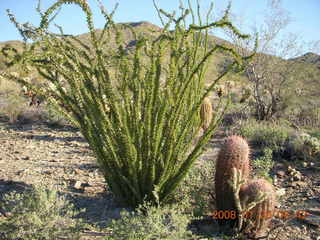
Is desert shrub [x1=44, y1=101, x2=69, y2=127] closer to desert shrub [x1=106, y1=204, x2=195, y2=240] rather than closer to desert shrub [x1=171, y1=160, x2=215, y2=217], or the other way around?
desert shrub [x1=171, y1=160, x2=215, y2=217]

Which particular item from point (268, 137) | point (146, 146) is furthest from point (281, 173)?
point (146, 146)

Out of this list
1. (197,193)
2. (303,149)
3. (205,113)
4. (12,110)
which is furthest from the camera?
(12,110)

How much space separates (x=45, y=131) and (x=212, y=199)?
17.7 feet

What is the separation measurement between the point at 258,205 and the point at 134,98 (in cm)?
152

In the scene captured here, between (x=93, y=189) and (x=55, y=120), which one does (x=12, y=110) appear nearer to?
(x=55, y=120)

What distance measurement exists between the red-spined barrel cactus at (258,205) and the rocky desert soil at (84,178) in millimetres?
141

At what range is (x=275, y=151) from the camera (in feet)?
20.7

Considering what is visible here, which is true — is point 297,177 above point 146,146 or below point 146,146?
below

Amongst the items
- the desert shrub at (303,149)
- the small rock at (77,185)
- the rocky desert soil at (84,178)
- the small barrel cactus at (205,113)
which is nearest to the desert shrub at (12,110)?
the rocky desert soil at (84,178)

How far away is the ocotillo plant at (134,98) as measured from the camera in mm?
3289

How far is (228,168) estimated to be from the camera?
345 centimetres

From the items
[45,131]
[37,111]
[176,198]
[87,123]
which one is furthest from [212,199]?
[37,111]

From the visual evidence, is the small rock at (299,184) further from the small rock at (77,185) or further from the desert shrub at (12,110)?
the desert shrub at (12,110)
